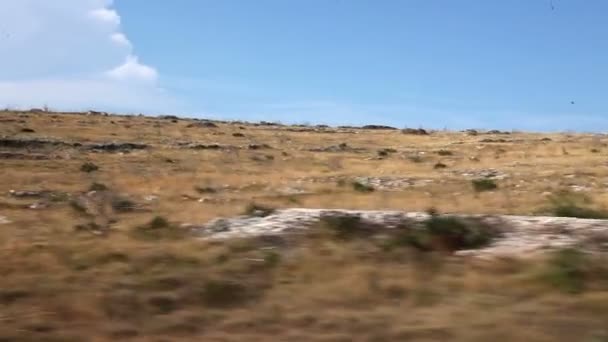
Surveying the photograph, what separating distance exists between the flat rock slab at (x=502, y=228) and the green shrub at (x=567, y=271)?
785 millimetres

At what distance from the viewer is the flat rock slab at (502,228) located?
9.72 metres

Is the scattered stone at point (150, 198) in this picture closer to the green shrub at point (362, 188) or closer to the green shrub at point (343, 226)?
the green shrub at point (362, 188)

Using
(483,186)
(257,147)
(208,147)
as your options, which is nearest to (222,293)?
(483,186)

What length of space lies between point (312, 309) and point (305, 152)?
1418 inches

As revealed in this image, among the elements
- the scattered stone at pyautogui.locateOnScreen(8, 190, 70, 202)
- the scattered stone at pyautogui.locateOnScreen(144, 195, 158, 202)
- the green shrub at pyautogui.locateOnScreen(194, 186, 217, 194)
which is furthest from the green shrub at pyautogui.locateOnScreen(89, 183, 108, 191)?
the green shrub at pyautogui.locateOnScreen(194, 186, 217, 194)

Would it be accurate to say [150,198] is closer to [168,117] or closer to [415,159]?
[415,159]

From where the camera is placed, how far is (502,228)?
10734mm

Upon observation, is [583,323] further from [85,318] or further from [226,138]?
[226,138]

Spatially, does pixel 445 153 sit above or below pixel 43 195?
above

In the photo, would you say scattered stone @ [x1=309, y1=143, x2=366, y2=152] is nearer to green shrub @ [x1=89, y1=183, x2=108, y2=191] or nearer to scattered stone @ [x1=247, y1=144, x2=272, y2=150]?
scattered stone @ [x1=247, y1=144, x2=272, y2=150]

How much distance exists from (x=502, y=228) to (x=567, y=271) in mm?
2507

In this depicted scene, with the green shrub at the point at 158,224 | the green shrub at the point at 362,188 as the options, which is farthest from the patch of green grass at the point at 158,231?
the green shrub at the point at 362,188

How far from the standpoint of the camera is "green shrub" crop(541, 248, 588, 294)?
26.4 ft

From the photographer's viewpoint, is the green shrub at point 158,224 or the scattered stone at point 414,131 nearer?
the green shrub at point 158,224
